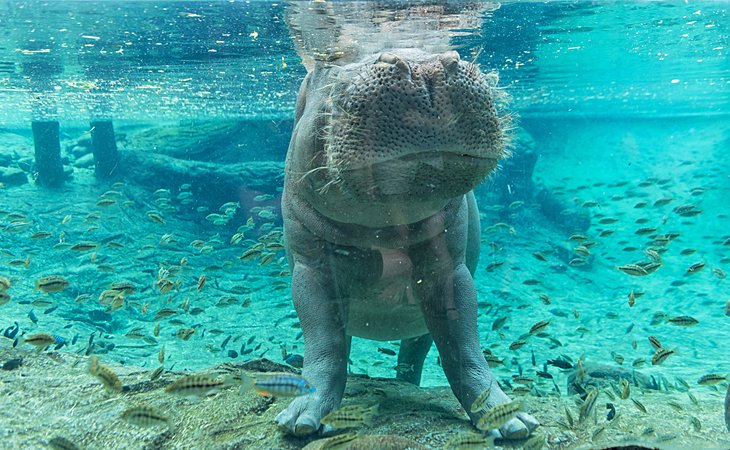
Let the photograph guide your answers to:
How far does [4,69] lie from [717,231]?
1055 inches

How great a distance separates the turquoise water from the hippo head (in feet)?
13.0

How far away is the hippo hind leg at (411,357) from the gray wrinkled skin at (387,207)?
3.42ft

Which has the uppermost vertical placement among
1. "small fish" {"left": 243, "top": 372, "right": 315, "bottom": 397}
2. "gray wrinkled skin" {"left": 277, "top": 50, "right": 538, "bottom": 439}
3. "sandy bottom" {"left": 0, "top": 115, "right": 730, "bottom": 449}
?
"gray wrinkled skin" {"left": 277, "top": 50, "right": 538, "bottom": 439}

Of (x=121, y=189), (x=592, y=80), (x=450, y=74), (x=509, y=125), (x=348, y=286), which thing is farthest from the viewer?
(x=592, y=80)

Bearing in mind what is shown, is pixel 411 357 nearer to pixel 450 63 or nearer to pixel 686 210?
pixel 450 63

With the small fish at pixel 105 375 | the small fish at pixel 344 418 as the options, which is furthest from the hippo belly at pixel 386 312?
the small fish at pixel 105 375

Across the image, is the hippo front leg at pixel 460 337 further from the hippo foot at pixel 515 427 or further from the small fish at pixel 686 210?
the small fish at pixel 686 210

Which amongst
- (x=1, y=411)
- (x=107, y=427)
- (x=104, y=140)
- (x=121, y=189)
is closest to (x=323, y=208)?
(x=107, y=427)

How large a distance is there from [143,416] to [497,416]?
183 cm

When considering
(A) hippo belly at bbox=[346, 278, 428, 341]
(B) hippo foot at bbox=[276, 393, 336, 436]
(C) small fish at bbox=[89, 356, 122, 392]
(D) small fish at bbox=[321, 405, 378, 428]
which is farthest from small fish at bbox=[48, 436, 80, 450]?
(A) hippo belly at bbox=[346, 278, 428, 341]

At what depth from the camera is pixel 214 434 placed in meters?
2.94

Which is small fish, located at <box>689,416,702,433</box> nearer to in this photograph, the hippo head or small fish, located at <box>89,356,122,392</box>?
the hippo head

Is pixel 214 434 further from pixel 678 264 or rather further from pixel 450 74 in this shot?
pixel 678 264

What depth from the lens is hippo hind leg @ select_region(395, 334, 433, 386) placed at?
522 cm
